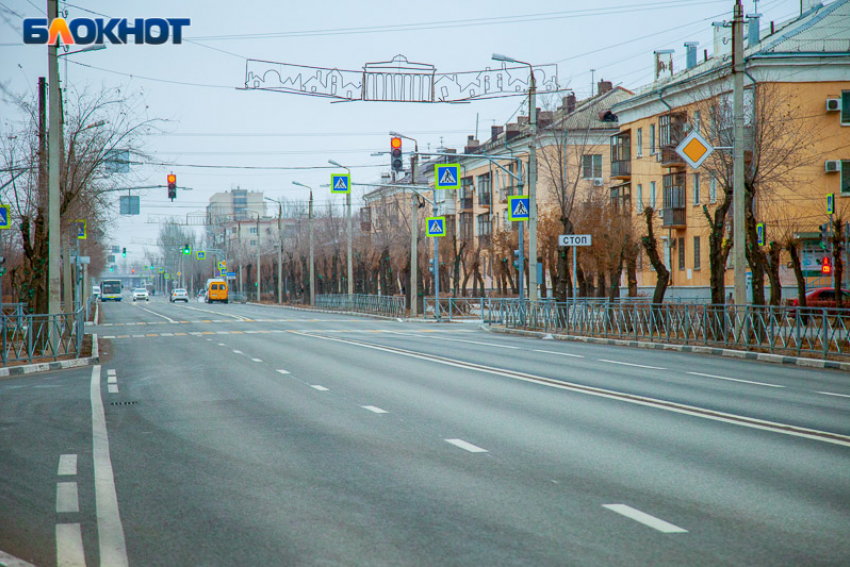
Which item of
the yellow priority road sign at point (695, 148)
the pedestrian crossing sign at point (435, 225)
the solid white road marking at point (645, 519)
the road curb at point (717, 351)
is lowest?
the road curb at point (717, 351)

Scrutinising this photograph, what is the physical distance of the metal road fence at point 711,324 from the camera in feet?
66.8

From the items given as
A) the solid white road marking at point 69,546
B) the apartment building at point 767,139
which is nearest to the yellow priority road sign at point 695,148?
the apartment building at point 767,139

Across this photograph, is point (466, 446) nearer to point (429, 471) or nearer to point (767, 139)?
point (429, 471)

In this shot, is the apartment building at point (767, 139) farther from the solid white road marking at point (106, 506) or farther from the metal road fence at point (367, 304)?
the solid white road marking at point (106, 506)

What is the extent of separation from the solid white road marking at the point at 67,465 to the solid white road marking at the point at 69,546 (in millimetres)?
2021

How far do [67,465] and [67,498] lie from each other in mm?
1525

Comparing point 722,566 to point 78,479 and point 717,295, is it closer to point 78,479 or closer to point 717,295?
point 78,479

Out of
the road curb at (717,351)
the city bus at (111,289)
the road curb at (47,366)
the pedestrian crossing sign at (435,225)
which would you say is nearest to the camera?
the road curb at (47,366)

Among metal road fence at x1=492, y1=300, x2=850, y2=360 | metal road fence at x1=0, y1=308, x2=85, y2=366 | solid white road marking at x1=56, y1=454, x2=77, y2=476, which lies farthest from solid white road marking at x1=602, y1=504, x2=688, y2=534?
metal road fence at x1=0, y1=308, x2=85, y2=366

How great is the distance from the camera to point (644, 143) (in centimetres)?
5547

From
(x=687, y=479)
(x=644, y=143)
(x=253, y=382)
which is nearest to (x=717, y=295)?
(x=253, y=382)

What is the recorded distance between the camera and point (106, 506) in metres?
6.94

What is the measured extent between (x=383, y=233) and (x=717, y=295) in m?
44.0

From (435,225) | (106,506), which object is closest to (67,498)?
(106,506)
